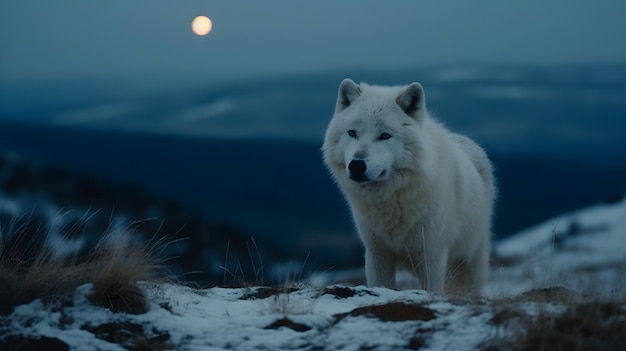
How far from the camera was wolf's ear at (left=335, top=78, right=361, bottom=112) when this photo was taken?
703cm

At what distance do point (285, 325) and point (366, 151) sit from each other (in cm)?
222

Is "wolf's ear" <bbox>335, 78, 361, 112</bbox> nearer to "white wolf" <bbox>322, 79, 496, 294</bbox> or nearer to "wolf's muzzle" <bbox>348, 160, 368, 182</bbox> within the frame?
"white wolf" <bbox>322, 79, 496, 294</bbox>

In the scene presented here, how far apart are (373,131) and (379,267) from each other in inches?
50.3

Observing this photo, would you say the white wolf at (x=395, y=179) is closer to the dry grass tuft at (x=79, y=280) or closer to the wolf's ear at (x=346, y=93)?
the wolf's ear at (x=346, y=93)

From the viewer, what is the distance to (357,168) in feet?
20.4

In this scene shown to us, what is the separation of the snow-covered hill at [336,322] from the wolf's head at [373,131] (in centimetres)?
141

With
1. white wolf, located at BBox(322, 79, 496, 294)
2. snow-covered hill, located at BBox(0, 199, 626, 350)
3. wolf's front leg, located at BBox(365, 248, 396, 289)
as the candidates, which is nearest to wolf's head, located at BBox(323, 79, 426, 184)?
white wolf, located at BBox(322, 79, 496, 294)

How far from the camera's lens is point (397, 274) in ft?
24.4

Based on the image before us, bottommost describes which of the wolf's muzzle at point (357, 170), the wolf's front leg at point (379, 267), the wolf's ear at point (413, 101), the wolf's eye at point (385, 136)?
the wolf's front leg at point (379, 267)

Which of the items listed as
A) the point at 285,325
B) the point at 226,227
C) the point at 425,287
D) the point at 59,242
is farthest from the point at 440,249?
the point at 226,227

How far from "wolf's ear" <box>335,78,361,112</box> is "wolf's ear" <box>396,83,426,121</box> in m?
0.42

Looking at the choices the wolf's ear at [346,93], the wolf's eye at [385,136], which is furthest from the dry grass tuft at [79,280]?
the wolf's ear at [346,93]

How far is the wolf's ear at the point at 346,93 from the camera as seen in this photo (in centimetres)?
703

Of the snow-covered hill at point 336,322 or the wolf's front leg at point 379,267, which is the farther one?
the wolf's front leg at point 379,267
